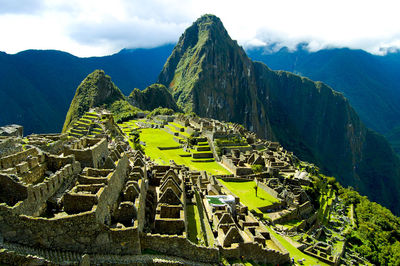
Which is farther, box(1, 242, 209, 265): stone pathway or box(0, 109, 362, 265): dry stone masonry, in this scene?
box(0, 109, 362, 265): dry stone masonry

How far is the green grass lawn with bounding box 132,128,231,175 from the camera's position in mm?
52409

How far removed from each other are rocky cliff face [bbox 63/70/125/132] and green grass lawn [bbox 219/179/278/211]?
89817 mm

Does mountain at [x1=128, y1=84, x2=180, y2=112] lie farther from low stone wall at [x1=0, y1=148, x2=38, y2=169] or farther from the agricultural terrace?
low stone wall at [x1=0, y1=148, x2=38, y2=169]

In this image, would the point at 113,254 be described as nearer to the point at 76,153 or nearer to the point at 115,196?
the point at 115,196

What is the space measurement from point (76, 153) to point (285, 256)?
760 inches

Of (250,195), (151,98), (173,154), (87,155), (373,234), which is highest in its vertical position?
(151,98)

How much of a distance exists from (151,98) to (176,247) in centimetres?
17199

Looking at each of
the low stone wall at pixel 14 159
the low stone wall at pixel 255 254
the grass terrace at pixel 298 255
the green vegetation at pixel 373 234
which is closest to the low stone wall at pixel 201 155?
the green vegetation at pixel 373 234

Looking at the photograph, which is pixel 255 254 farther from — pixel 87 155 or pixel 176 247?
pixel 87 155

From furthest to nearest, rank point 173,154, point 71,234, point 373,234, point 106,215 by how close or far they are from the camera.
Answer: point 173,154 < point 373,234 < point 106,215 < point 71,234

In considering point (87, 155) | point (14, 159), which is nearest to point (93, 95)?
point (87, 155)

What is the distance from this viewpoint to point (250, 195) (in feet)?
134

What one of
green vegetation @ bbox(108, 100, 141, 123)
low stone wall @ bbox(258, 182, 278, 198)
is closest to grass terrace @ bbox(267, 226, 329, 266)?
low stone wall @ bbox(258, 182, 278, 198)

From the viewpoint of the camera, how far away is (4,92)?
439 feet
